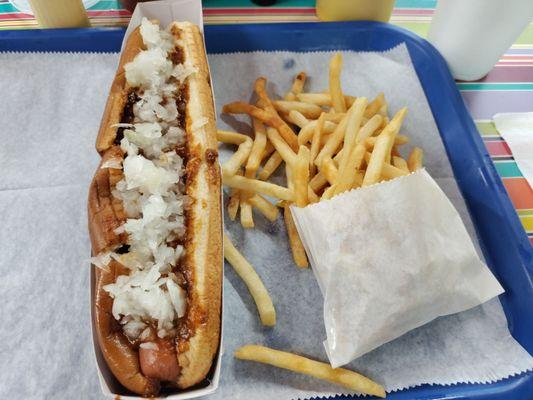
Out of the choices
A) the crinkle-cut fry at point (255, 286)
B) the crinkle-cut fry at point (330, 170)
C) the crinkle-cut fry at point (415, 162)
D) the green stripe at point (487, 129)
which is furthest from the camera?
the green stripe at point (487, 129)

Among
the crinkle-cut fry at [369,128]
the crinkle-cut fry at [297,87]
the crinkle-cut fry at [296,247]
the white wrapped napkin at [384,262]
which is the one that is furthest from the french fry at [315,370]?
the crinkle-cut fry at [297,87]

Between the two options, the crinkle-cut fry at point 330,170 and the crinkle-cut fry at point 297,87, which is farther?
the crinkle-cut fry at point 297,87

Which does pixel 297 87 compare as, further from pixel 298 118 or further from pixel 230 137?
pixel 230 137

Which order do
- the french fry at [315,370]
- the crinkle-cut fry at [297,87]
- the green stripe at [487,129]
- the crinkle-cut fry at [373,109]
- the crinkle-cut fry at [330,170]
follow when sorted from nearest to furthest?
1. the french fry at [315,370]
2. the crinkle-cut fry at [330,170]
3. the crinkle-cut fry at [373,109]
4. the crinkle-cut fry at [297,87]
5. the green stripe at [487,129]

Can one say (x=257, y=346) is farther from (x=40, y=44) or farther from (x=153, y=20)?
(x=40, y=44)

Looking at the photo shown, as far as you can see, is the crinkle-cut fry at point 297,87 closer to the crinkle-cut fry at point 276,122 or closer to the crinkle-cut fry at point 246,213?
the crinkle-cut fry at point 276,122

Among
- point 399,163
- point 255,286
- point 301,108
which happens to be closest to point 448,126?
point 399,163
